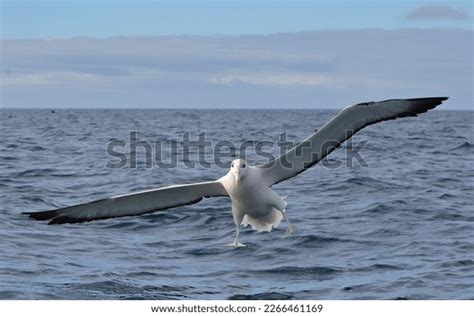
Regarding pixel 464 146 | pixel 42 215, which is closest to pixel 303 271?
pixel 42 215

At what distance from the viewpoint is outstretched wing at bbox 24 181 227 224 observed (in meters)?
12.0

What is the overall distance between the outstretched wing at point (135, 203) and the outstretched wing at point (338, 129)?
3.26ft

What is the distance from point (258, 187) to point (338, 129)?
1.49m

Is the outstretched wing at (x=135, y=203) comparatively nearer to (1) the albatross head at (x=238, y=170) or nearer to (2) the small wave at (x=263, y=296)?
(1) the albatross head at (x=238, y=170)

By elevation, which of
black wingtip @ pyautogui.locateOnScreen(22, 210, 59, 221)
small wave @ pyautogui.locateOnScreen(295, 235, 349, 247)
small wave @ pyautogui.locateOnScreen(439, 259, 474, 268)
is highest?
black wingtip @ pyautogui.locateOnScreen(22, 210, 59, 221)

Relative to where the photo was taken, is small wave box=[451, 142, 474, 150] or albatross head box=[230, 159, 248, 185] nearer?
albatross head box=[230, 159, 248, 185]

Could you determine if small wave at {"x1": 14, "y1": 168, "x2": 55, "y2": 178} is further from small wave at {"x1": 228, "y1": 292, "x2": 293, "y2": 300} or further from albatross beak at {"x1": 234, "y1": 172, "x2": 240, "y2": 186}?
small wave at {"x1": 228, "y1": 292, "x2": 293, "y2": 300}

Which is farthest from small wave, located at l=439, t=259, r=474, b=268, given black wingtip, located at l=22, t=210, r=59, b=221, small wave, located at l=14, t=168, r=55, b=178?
small wave, located at l=14, t=168, r=55, b=178

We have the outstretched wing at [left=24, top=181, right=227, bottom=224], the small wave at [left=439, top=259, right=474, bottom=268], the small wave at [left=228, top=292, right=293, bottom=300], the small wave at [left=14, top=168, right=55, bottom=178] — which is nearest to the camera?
the small wave at [left=228, top=292, right=293, bottom=300]

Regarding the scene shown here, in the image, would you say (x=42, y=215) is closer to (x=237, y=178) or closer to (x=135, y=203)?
(x=135, y=203)

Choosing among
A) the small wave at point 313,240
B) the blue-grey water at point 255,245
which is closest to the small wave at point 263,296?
the blue-grey water at point 255,245

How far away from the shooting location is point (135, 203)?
1252 cm
